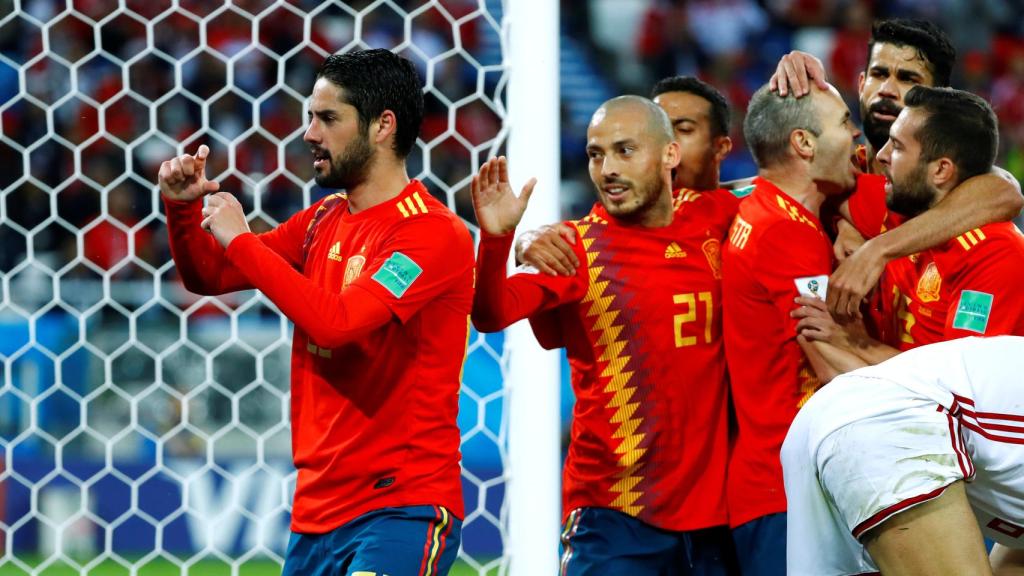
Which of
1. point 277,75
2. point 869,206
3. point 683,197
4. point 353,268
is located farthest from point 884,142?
point 277,75

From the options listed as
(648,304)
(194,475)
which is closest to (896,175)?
(648,304)

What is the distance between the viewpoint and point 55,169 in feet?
20.9

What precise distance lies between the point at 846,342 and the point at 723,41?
21.2ft

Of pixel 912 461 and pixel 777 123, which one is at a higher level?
pixel 777 123

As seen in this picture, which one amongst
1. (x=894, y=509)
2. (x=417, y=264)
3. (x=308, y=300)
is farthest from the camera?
(x=417, y=264)

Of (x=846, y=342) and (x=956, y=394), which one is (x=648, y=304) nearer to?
(x=846, y=342)

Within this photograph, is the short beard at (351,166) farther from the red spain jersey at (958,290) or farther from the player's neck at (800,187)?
the red spain jersey at (958,290)

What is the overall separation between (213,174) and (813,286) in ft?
13.6

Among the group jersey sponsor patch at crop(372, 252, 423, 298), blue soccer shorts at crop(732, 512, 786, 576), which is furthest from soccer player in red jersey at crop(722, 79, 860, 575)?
jersey sponsor patch at crop(372, 252, 423, 298)

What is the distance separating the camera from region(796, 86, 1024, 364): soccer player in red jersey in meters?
2.56

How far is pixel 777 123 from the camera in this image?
2.97 metres

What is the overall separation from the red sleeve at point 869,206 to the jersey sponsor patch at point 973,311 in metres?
0.38

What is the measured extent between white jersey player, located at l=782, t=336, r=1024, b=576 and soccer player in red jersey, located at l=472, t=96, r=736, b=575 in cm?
86

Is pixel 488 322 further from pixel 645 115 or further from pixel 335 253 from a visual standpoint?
pixel 645 115
